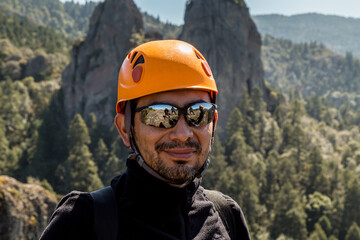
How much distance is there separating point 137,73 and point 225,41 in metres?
73.2

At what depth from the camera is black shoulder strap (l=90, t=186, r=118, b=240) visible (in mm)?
2406

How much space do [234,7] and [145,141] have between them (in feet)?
251

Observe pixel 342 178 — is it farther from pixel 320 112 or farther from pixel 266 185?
pixel 320 112

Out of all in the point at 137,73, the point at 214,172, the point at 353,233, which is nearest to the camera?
the point at 137,73

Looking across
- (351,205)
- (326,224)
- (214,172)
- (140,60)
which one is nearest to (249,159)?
(214,172)

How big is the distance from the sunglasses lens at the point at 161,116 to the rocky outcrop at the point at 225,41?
66.5 meters

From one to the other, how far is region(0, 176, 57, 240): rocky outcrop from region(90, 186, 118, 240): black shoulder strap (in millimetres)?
10953

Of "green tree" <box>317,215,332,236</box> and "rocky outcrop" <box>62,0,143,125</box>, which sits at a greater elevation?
"rocky outcrop" <box>62,0,143,125</box>

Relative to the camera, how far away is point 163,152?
107 inches

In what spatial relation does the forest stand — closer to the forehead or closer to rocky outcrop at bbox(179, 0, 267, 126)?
rocky outcrop at bbox(179, 0, 267, 126)

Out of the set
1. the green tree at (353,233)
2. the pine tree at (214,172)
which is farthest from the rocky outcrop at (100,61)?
the green tree at (353,233)

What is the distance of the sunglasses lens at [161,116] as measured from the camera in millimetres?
2684

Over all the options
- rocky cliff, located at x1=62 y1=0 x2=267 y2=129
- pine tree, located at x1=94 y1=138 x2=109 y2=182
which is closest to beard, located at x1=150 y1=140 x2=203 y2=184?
pine tree, located at x1=94 y1=138 x2=109 y2=182

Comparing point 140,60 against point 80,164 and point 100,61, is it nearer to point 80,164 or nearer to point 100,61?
point 80,164
